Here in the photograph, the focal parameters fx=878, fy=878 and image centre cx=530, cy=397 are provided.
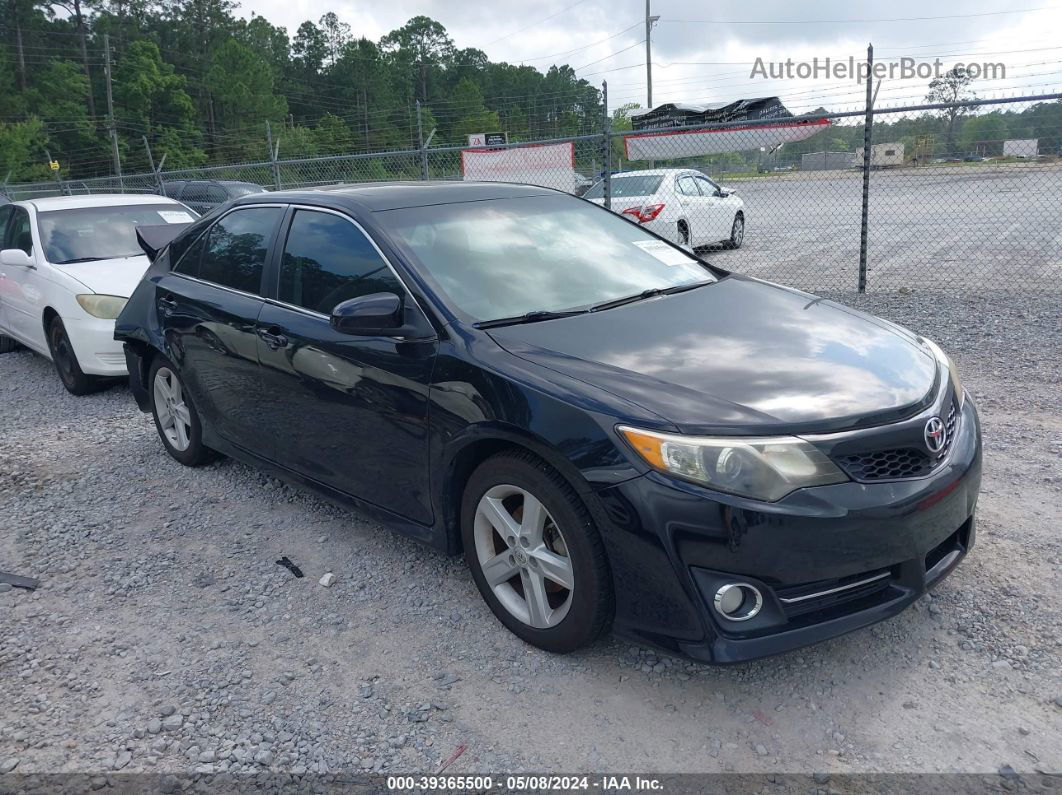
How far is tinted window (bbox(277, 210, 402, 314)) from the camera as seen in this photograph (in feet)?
11.9

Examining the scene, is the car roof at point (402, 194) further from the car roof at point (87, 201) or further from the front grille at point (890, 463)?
the car roof at point (87, 201)

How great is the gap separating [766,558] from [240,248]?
3.13 meters

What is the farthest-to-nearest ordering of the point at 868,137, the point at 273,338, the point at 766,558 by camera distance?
the point at 868,137
the point at 273,338
the point at 766,558

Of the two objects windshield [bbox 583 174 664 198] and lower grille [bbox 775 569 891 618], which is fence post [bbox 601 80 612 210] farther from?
lower grille [bbox 775 569 891 618]

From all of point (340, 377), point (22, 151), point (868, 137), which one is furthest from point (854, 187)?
point (22, 151)

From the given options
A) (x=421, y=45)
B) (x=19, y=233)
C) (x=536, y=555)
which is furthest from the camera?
(x=421, y=45)

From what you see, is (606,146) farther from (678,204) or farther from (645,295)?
(645,295)

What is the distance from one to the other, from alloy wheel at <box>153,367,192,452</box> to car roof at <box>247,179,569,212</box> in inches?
50.6

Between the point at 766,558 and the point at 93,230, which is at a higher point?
the point at 93,230

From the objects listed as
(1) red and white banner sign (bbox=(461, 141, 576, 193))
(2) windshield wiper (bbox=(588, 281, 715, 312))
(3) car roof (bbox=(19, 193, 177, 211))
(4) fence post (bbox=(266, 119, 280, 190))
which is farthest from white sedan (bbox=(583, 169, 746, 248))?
(2) windshield wiper (bbox=(588, 281, 715, 312))

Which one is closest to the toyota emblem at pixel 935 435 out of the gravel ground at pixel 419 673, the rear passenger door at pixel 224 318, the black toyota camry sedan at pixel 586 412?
the black toyota camry sedan at pixel 586 412

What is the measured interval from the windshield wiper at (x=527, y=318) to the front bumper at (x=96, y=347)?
451cm

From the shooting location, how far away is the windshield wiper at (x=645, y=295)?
3.60 m

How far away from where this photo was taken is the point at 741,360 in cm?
305
